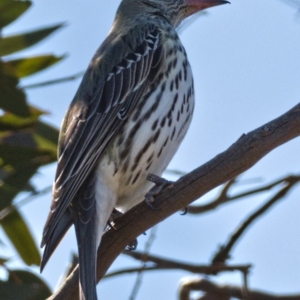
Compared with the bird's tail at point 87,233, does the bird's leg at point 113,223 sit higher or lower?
higher

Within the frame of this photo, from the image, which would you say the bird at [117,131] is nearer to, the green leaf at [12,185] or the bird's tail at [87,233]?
the bird's tail at [87,233]

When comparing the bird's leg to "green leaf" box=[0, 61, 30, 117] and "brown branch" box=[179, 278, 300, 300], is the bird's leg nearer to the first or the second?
"brown branch" box=[179, 278, 300, 300]

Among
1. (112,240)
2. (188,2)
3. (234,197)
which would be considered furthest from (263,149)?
(188,2)

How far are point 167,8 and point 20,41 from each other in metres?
1.21

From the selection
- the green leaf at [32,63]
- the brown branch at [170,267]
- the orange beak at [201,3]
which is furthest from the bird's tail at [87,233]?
the orange beak at [201,3]

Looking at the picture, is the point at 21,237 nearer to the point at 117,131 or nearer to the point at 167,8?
the point at 117,131

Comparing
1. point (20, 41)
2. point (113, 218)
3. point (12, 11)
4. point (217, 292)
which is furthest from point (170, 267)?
point (12, 11)

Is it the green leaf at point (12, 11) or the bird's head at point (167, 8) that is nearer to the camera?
the green leaf at point (12, 11)

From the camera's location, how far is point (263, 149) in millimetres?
2781

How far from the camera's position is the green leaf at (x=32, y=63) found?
382 cm

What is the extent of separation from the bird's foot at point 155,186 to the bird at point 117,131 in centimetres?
9

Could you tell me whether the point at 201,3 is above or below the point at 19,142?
above

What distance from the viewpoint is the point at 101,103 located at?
369 cm

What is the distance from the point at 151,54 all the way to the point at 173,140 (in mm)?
466
